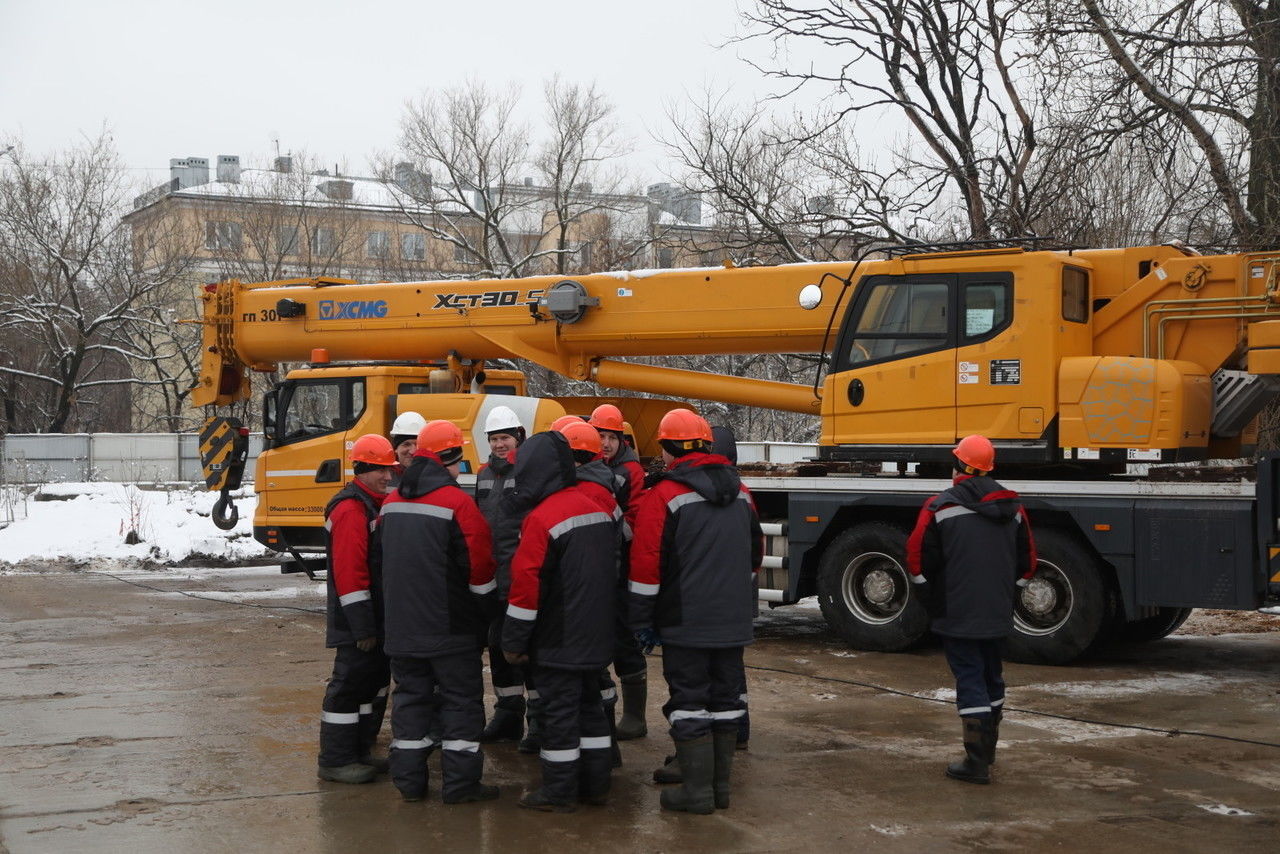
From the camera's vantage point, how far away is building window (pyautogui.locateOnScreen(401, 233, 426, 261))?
4266cm

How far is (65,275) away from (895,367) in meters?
30.1

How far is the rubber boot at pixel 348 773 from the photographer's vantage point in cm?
690

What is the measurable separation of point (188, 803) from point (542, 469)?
233 centimetres

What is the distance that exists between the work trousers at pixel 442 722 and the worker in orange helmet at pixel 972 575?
8.05 feet

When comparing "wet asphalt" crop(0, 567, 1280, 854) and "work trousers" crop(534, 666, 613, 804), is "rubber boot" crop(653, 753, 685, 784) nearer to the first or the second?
"wet asphalt" crop(0, 567, 1280, 854)

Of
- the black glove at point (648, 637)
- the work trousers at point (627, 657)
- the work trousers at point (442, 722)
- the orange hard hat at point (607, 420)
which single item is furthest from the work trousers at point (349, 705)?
the orange hard hat at point (607, 420)

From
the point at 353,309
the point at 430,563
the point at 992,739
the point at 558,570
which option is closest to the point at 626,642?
the point at 558,570

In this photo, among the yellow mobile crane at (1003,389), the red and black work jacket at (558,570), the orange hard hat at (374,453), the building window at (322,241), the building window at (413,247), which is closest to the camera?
the red and black work jacket at (558,570)

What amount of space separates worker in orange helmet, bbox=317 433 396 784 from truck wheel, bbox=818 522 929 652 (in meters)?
5.17

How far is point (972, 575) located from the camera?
716cm

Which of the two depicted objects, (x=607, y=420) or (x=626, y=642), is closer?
(x=626, y=642)

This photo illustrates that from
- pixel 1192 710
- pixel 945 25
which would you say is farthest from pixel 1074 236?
pixel 1192 710

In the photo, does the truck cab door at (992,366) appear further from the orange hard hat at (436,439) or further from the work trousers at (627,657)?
the orange hard hat at (436,439)

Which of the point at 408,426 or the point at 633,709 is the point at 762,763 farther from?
the point at 408,426
